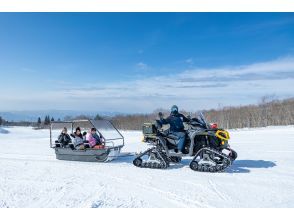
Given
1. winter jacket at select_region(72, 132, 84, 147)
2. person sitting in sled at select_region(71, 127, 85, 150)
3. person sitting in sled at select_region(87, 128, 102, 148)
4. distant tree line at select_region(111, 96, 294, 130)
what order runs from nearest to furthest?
person sitting in sled at select_region(87, 128, 102, 148) → person sitting in sled at select_region(71, 127, 85, 150) → winter jacket at select_region(72, 132, 84, 147) → distant tree line at select_region(111, 96, 294, 130)

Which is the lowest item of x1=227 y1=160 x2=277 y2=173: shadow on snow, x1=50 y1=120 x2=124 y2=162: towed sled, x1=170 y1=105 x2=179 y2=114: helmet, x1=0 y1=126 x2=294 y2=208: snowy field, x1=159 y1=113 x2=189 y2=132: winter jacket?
x1=0 y1=126 x2=294 y2=208: snowy field

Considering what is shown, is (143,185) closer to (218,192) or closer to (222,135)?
(218,192)

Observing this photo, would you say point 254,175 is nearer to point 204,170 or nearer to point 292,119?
point 204,170

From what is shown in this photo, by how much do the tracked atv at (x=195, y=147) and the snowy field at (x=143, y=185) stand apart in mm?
287

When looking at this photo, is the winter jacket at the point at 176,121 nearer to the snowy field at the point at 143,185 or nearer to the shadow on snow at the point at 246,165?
the snowy field at the point at 143,185

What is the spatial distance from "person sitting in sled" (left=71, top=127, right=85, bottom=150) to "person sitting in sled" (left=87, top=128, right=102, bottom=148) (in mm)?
279

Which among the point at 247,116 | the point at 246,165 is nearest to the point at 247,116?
the point at 247,116

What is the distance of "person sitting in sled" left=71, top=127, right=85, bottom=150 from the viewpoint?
1054cm

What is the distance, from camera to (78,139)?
10.7m

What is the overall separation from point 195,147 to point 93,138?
10.8ft

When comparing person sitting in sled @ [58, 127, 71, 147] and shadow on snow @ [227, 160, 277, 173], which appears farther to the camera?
person sitting in sled @ [58, 127, 71, 147]

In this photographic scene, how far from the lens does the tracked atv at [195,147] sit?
8.35 meters

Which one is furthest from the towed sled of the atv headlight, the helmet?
the atv headlight

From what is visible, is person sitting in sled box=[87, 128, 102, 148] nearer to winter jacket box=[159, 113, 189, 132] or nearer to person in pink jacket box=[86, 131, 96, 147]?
person in pink jacket box=[86, 131, 96, 147]
